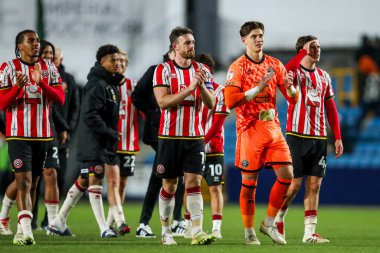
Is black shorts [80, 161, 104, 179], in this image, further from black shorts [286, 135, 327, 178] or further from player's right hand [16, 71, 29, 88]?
black shorts [286, 135, 327, 178]

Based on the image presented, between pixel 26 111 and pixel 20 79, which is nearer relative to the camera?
pixel 20 79

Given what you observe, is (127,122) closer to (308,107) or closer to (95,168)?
(95,168)

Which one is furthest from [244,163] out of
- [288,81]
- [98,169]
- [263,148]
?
[98,169]

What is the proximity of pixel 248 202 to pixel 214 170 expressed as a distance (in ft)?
4.75

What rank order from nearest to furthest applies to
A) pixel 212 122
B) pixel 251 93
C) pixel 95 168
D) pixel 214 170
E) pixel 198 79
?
1. pixel 198 79
2. pixel 251 93
3. pixel 95 168
4. pixel 214 170
5. pixel 212 122

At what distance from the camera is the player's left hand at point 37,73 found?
9.05 metres

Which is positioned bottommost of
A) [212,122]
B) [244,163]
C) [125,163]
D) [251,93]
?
[125,163]

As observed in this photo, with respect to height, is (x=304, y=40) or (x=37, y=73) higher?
(x=304, y=40)

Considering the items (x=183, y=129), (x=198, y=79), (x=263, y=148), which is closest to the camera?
(x=198, y=79)

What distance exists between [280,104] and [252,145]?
49.1 feet

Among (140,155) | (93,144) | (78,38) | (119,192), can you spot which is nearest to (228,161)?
(140,155)

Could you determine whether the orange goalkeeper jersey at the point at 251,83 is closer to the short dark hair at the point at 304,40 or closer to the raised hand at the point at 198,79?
the raised hand at the point at 198,79

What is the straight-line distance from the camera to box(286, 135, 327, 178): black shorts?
383 inches

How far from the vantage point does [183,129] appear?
892cm
